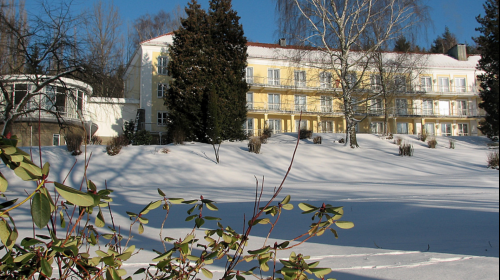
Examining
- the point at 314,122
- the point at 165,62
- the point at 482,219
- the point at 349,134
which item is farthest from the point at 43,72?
the point at 314,122

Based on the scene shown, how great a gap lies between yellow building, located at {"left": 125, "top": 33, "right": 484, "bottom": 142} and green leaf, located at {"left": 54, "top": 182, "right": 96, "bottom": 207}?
24.0 m

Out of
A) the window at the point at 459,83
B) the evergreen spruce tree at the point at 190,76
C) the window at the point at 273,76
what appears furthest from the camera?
the window at the point at 459,83

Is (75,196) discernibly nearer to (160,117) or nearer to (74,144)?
(74,144)

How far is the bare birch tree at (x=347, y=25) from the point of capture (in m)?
16.0

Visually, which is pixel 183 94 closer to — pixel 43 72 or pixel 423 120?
pixel 43 72

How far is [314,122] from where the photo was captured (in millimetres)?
32656

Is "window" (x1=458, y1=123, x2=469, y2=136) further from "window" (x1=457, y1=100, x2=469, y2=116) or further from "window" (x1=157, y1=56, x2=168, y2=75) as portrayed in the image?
"window" (x1=157, y1=56, x2=168, y2=75)

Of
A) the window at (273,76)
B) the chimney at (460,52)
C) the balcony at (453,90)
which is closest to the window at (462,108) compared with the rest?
the balcony at (453,90)

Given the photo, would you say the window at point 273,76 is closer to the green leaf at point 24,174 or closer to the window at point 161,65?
the window at point 161,65

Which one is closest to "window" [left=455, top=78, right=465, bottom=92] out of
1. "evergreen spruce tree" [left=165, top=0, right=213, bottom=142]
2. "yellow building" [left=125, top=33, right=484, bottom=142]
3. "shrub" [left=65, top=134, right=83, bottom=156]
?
"yellow building" [left=125, top=33, right=484, bottom=142]

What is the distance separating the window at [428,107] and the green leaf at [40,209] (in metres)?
39.4

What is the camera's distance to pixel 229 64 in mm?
19203

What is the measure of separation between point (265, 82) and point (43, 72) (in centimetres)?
2356

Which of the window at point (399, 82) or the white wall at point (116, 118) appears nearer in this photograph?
the window at point (399, 82)
